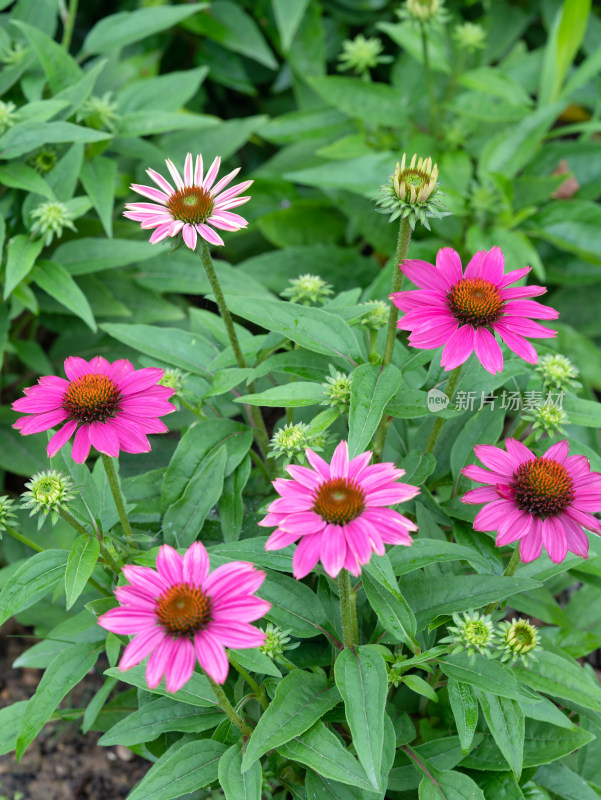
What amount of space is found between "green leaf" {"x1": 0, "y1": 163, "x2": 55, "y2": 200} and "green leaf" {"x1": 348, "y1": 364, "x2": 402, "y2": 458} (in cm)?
114

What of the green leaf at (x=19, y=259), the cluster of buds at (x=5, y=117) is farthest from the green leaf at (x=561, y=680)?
the cluster of buds at (x=5, y=117)

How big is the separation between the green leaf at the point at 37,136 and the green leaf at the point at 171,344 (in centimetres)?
58

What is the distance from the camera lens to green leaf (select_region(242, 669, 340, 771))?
1326 mm

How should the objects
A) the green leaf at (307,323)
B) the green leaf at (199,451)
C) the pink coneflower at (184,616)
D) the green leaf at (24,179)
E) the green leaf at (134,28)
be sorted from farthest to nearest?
the green leaf at (134,28)
the green leaf at (24,179)
the green leaf at (199,451)
the green leaf at (307,323)
the pink coneflower at (184,616)

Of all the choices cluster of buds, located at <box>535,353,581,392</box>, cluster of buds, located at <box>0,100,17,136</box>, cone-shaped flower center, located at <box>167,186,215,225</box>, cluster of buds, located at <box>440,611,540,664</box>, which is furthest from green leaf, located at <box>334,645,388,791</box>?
cluster of buds, located at <box>0,100,17,136</box>

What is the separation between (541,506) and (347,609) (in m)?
0.38

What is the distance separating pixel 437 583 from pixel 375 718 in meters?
0.33

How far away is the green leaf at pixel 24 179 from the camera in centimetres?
220

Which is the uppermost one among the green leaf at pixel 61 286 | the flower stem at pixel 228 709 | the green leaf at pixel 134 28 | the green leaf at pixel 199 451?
the green leaf at pixel 134 28

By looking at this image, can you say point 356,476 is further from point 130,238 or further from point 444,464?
point 130,238

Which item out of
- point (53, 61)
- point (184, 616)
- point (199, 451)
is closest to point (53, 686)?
point (199, 451)

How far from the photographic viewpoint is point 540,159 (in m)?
3.14

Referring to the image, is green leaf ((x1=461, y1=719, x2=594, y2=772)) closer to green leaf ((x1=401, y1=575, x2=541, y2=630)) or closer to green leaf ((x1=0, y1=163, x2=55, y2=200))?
green leaf ((x1=401, y1=575, x2=541, y2=630))

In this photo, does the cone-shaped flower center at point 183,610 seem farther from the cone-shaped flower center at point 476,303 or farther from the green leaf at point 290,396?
the cone-shaped flower center at point 476,303
